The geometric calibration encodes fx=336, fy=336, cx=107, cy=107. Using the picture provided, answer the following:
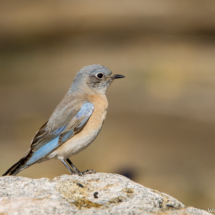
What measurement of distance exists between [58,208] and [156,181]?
24.3 ft

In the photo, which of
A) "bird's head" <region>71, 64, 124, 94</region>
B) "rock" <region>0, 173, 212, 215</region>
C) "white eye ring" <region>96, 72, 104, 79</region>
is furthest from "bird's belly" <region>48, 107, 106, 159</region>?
"rock" <region>0, 173, 212, 215</region>

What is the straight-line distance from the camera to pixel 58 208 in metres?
3.17

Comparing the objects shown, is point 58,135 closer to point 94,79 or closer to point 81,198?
point 94,79

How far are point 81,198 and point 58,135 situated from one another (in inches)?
74.9

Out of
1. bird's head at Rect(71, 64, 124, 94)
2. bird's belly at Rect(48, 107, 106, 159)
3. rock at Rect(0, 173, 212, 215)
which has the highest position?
bird's head at Rect(71, 64, 124, 94)

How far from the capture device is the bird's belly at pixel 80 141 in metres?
5.14

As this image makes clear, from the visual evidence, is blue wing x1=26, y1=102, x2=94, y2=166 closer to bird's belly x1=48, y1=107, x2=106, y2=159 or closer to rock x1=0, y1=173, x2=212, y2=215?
bird's belly x1=48, y1=107, x2=106, y2=159

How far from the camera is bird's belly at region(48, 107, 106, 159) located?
5145mm

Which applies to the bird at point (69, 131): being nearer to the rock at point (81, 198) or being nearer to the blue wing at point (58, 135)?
the blue wing at point (58, 135)

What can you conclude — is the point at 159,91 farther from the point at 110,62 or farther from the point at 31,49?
the point at 31,49

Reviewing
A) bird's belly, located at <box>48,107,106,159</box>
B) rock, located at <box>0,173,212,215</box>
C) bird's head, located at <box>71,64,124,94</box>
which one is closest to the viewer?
rock, located at <box>0,173,212,215</box>

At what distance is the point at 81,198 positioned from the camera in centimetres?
351

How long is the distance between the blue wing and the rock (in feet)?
4.02

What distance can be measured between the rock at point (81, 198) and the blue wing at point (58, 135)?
123 centimetres
